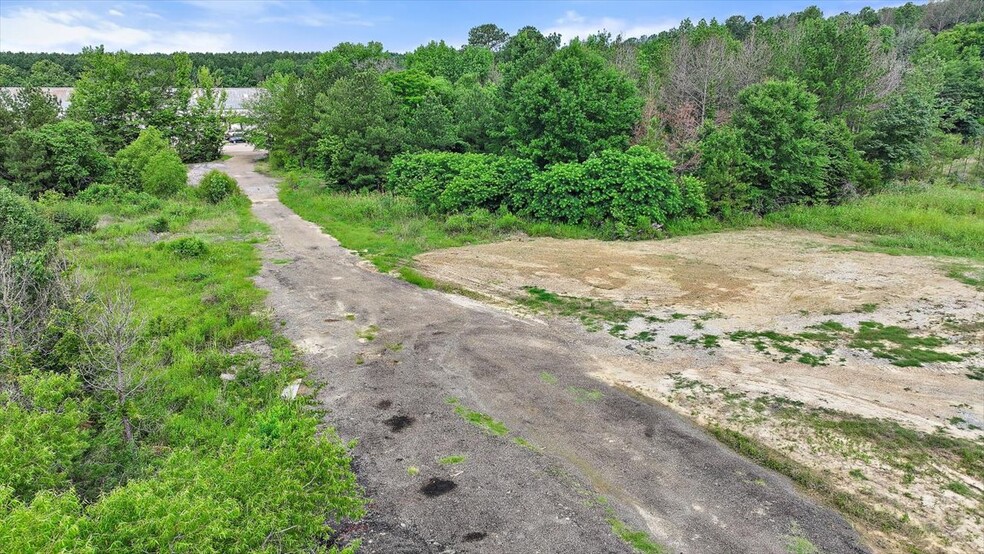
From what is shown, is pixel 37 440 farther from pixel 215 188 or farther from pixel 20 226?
pixel 215 188

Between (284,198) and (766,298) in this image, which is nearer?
(766,298)

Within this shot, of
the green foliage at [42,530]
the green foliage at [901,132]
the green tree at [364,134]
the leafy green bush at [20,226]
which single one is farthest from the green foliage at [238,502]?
the green foliage at [901,132]

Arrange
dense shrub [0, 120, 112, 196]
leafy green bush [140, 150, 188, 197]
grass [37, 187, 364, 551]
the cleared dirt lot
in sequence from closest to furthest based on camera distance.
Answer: grass [37, 187, 364, 551] → the cleared dirt lot → dense shrub [0, 120, 112, 196] → leafy green bush [140, 150, 188, 197]

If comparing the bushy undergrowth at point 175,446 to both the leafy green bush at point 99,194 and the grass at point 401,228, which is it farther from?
the leafy green bush at point 99,194

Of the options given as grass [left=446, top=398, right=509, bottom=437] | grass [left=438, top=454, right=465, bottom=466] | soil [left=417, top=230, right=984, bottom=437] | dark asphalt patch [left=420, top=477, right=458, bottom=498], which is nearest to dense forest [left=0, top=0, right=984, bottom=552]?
Answer: dark asphalt patch [left=420, top=477, right=458, bottom=498]

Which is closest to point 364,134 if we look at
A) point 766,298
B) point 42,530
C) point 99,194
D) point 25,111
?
point 99,194

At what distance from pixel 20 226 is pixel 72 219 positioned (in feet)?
27.3

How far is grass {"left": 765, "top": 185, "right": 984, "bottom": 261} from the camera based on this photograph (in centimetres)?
1945

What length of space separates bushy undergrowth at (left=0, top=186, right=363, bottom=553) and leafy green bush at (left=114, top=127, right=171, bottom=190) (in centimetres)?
1658

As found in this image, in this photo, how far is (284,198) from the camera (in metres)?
32.1

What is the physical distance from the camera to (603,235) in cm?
2202

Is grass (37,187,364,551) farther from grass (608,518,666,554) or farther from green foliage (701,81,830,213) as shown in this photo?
green foliage (701,81,830,213)

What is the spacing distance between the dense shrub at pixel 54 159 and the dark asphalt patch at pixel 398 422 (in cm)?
2917

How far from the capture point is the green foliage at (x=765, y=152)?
2352 cm
